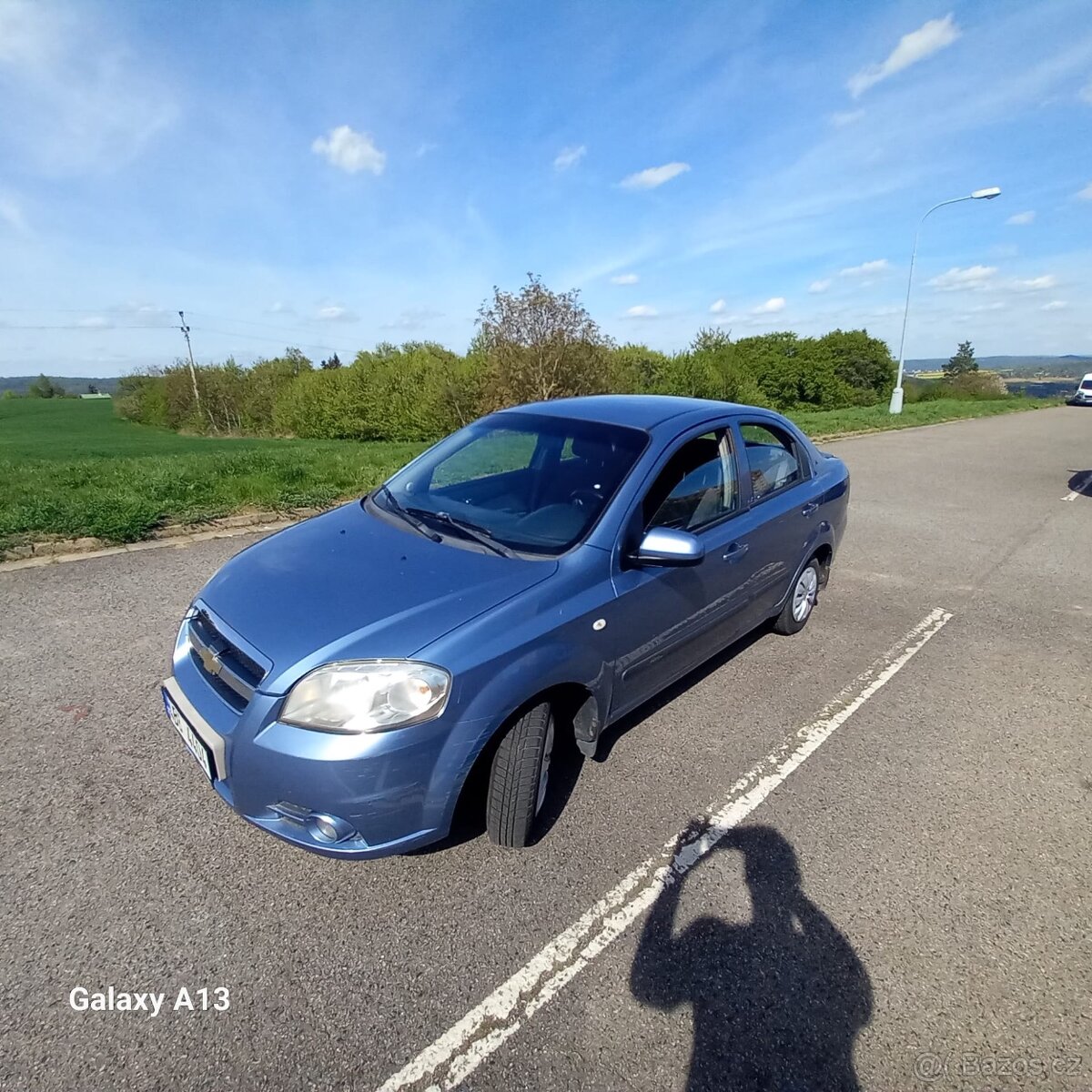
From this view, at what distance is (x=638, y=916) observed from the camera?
2111 millimetres

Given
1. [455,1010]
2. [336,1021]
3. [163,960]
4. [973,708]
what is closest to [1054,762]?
[973,708]

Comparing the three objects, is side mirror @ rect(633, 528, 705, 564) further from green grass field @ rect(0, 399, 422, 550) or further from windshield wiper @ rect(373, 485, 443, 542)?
green grass field @ rect(0, 399, 422, 550)

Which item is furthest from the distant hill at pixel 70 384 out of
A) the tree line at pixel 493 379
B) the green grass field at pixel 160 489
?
the green grass field at pixel 160 489

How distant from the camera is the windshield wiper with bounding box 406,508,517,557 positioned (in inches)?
102

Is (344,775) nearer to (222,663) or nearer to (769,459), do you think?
(222,663)

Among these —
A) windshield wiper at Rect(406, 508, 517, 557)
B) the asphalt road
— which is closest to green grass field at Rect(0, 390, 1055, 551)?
the asphalt road

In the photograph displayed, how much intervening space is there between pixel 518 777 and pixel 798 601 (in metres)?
2.76

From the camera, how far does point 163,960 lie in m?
1.92

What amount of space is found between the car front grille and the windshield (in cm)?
97

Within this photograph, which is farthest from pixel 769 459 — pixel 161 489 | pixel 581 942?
pixel 161 489

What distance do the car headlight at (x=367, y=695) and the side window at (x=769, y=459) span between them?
91.2 inches

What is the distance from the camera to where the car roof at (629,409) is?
3229 millimetres

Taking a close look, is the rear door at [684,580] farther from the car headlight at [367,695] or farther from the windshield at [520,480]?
the car headlight at [367,695]

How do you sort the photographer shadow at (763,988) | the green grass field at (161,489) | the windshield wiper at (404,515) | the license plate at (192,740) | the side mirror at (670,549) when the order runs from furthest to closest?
1. the green grass field at (161,489)
2. the windshield wiper at (404,515)
3. the side mirror at (670,549)
4. the license plate at (192,740)
5. the photographer shadow at (763,988)
